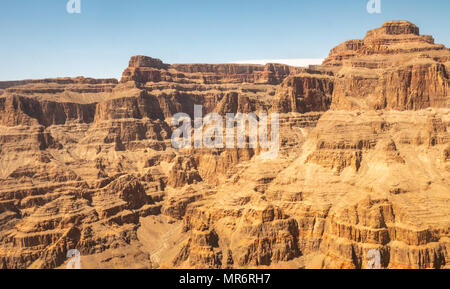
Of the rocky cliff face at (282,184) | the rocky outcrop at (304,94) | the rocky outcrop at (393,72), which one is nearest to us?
the rocky cliff face at (282,184)

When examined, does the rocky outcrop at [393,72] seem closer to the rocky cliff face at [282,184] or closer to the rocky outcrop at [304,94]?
the rocky cliff face at [282,184]

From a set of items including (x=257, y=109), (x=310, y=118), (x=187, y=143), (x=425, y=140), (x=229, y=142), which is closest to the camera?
(x=425, y=140)

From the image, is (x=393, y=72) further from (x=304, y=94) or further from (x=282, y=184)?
(x=282, y=184)

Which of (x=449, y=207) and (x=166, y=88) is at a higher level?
(x=166, y=88)

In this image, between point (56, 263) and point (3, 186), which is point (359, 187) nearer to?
point (56, 263)

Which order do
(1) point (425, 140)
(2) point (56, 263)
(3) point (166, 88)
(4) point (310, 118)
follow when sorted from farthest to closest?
(3) point (166, 88) < (4) point (310, 118) < (1) point (425, 140) < (2) point (56, 263)

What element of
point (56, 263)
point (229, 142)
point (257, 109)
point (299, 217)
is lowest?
point (56, 263)

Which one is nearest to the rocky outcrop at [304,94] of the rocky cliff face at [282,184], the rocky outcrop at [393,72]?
the rocky cliff face at [282,184]
